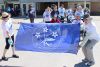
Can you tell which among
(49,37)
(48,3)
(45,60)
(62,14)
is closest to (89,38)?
(49,37)

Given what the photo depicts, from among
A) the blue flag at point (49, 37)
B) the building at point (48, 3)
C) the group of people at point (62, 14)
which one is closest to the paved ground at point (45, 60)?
the blue flag at point (49, 37)

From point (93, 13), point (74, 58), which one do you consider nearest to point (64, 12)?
point (74, 58)

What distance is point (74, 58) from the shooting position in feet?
32.0

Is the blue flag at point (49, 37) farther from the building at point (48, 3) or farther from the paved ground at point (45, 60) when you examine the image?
the building at point (48, 3)

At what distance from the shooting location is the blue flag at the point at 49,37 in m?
8.80

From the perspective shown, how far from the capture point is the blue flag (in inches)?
346

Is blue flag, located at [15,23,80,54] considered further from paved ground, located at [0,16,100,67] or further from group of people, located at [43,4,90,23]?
group of people, located at [43,4,90,23]

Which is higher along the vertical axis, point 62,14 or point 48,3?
point 48,3

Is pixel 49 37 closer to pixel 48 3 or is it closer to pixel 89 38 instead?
pixel 89 38

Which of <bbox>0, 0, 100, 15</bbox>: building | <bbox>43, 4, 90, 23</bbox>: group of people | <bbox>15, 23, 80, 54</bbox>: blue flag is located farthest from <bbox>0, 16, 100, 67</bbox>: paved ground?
<bbox>0, 0, 100, 15</bbox>: building

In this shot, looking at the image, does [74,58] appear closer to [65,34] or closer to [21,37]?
[65,34]

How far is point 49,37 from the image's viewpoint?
8930 mm

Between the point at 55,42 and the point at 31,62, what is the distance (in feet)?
3.53

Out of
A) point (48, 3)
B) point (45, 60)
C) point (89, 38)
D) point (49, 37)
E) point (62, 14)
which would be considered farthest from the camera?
point (48, 3)
